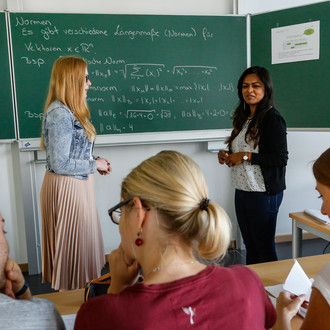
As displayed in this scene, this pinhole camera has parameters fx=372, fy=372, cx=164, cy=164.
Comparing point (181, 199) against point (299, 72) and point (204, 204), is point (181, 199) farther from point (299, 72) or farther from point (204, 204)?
point (299, 72)

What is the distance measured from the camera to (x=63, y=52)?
3.05 meters

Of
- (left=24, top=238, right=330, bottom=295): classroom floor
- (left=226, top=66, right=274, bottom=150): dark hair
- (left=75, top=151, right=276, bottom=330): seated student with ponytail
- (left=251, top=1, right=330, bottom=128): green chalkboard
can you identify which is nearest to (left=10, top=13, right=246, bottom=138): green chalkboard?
(left=251, top=1, right=330, bottom=128): green chalkboard

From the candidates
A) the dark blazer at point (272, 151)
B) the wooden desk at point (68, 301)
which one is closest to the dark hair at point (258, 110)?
the dark blazer at point (272, 151)

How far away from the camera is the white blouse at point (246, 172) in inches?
96.0

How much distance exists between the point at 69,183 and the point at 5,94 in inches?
46.3

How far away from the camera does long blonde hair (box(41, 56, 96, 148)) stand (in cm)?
223

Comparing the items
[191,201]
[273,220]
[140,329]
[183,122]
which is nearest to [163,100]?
[183,122]

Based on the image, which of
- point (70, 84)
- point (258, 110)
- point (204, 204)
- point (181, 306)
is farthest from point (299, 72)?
point (181, 306)

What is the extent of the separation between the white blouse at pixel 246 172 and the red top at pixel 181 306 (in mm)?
1616

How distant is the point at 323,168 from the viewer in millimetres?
1167

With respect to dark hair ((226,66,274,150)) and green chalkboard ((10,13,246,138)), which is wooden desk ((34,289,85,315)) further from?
green chalkboard ((10,13,246,138))

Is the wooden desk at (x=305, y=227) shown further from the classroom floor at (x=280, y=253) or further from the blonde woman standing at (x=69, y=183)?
the blonde woman standing at (x=69, y=183)

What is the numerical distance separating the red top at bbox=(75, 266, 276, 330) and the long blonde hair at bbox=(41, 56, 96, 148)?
1610 millimetres

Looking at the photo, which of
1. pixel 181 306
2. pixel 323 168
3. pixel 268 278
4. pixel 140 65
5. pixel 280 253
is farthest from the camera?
pixel 280 253
